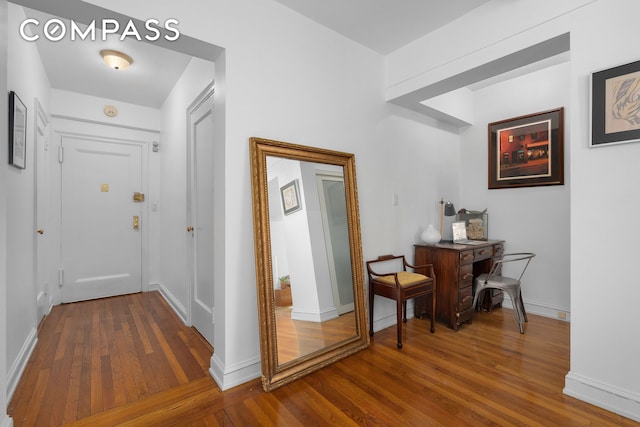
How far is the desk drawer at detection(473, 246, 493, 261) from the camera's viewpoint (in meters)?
3.09

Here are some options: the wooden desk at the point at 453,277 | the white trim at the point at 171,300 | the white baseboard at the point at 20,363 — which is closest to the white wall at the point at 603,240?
the wooden desk at the point at 453,277

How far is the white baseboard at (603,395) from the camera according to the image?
1634mm

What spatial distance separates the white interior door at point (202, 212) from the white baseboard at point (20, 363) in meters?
1.20

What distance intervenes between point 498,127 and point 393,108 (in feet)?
4.91

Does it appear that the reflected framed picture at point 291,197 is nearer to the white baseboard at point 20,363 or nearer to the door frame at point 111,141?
the white baseboard at point 20,363

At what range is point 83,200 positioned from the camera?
3.82m

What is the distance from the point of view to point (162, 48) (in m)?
2.70

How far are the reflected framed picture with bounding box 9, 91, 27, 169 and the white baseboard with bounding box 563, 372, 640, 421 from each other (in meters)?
3.92

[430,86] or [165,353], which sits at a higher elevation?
[430,86]

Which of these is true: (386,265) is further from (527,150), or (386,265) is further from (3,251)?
(3,251)

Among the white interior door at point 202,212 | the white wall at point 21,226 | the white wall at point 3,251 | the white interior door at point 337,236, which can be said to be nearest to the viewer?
the white wall at point 3,251

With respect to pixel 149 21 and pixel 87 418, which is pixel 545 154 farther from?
pixel 87 418

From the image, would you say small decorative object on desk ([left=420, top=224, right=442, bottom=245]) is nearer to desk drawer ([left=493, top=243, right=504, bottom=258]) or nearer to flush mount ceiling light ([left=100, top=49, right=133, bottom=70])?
desk drawer ([left=493, top=243, right=504, bottom=258])

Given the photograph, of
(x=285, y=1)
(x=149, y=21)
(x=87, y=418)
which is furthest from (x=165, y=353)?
(x=285, y=1)
